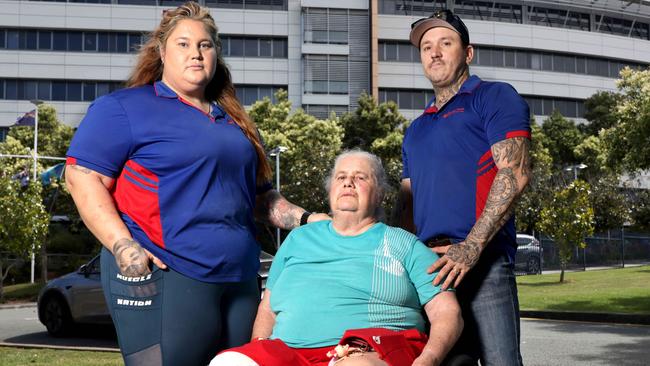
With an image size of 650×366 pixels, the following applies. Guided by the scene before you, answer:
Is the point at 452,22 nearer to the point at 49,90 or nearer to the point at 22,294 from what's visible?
the point at 22,294

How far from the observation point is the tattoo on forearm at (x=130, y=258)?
2961mm

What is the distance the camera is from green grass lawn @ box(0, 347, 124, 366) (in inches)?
336

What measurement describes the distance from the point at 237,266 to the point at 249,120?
28.1 inches

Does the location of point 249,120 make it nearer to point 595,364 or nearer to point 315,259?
point 315,259

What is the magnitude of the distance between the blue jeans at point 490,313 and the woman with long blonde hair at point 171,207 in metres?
0.92

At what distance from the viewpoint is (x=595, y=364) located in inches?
359

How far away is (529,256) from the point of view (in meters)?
33.9

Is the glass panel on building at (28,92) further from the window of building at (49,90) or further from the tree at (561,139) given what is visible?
the tree at (561,139)

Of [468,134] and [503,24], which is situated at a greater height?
[503,24]

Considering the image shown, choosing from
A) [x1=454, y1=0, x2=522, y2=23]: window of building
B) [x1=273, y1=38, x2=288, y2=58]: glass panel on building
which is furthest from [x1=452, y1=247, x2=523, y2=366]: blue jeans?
[x1=454, y1=0, x2=522, y2=23]: window of building

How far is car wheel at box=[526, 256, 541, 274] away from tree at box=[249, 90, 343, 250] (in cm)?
875

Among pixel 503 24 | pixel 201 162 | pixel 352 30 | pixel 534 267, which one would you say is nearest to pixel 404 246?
pixel 201 162

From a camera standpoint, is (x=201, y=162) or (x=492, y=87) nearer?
(x=201, y=162)

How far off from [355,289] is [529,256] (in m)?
31.8
